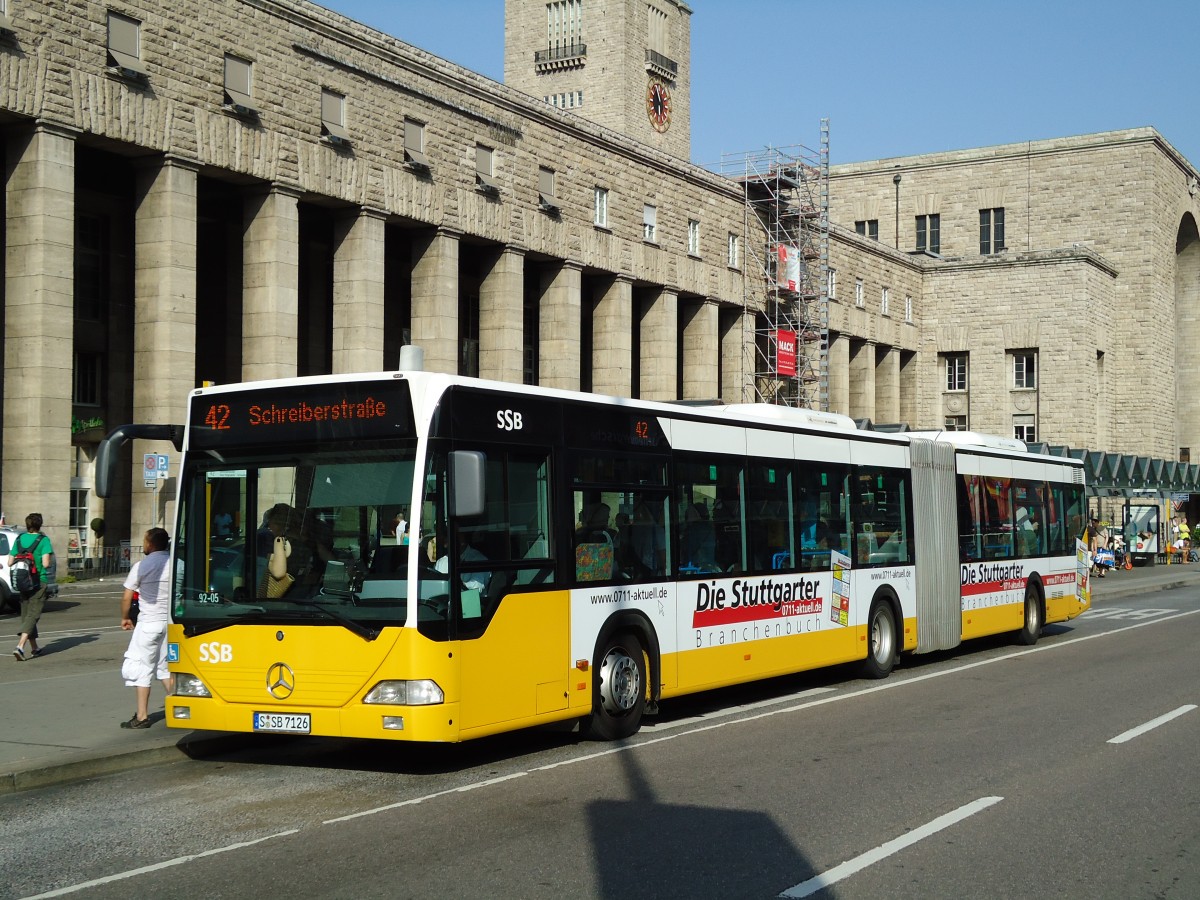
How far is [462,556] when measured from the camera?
414 inches

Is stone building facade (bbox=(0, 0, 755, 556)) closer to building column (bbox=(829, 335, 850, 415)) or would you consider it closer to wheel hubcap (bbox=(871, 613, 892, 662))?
building column (bbox=(829, 335, 850, 415))

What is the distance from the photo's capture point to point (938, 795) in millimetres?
9695

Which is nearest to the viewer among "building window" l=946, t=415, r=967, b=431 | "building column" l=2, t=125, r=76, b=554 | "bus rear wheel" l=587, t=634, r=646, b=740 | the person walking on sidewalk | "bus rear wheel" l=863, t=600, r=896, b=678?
"bus rear wheel" l=587, t=634, r=646, b=740

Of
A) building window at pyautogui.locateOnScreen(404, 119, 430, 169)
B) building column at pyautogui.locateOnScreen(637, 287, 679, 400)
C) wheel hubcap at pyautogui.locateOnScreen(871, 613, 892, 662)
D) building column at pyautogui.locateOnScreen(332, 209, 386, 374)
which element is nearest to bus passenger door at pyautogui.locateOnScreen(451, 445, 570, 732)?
wheel hubcap at pyautogui.locateOnScreen(871, 613, 892, 662)

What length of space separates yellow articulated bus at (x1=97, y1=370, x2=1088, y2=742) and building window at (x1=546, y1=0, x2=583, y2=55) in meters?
80.1

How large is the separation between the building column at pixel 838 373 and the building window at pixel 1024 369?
47.1ft

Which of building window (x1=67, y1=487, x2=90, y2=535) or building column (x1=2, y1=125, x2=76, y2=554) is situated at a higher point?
building column (x1=2, y1=125, x2=76, y2=554)

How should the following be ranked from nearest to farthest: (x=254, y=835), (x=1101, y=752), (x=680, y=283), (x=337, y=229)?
(x=254, y=835), (x=1101, y=752), (x=337, y=229), (x=680, y=283)

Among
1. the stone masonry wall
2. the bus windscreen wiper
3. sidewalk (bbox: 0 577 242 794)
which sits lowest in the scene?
sidewalk (bbox: 0 577 242 794)

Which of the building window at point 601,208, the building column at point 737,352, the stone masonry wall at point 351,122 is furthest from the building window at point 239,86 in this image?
the building column at point 737,352

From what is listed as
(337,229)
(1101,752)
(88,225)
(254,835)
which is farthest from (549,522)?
(88,225)

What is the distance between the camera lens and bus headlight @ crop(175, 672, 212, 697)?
10945 mm

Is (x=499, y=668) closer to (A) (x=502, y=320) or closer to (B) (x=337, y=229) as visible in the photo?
(B) (x=337, y=229)

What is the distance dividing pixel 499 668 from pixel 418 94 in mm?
31673
